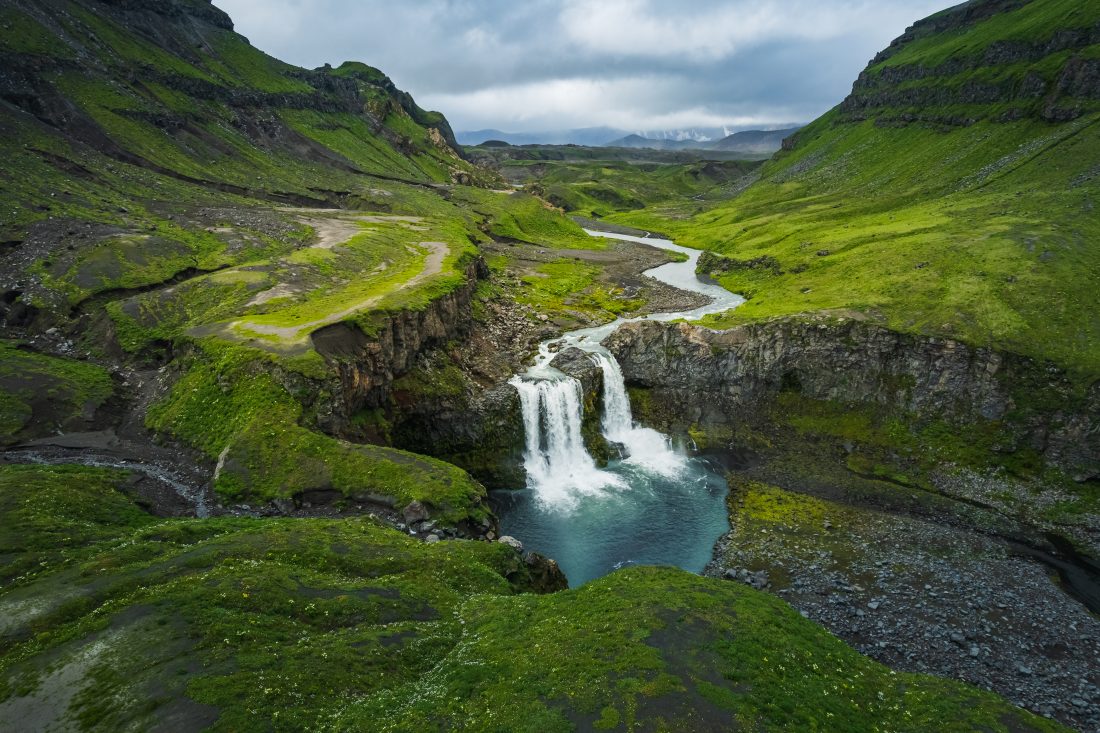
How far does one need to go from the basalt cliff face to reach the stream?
6.58 m

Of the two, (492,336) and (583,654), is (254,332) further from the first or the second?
(583,654)

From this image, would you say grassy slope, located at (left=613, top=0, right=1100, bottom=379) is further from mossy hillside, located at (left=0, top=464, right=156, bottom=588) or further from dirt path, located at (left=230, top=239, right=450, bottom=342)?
mossy hillside, located at (left=0, top=464, right=156, bottom=588)

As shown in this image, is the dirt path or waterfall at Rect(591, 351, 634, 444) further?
waterfall at Rect(591, 351, 634, 444)

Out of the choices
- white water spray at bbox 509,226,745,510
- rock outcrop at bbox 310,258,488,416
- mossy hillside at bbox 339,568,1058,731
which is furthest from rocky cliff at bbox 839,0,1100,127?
mossy hillside at bbox 339,568,1058,731

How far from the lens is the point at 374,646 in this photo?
24781 mm

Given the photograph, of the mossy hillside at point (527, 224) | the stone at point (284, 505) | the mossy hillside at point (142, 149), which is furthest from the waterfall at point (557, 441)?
the mossy hillside at point (527, 224)

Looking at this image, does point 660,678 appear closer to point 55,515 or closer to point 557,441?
point 55,515

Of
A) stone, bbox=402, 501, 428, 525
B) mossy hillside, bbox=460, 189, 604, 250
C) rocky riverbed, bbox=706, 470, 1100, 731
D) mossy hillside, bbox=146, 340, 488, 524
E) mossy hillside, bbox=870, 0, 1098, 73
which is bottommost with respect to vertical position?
rocky riverbed, bbox=706, 470, 1100, 731

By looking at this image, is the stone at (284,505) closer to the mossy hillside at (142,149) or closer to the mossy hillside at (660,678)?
the mossy hillside at (660,678)

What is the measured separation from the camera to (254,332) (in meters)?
57.0

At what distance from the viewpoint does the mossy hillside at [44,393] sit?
45125 mm

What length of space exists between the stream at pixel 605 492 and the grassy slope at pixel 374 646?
587 inches

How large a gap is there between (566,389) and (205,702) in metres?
50.5

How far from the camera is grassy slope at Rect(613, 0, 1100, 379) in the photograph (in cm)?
6469
